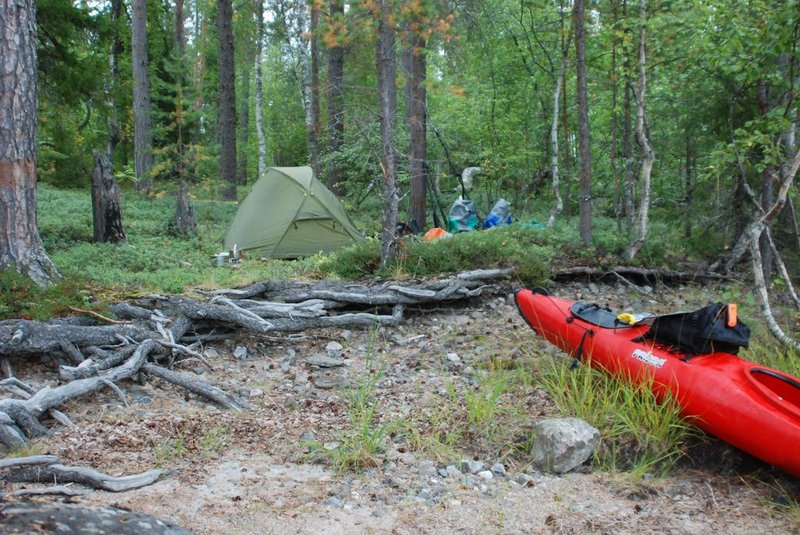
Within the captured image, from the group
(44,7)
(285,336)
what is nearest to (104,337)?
(285,336)

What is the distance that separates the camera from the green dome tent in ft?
37.6

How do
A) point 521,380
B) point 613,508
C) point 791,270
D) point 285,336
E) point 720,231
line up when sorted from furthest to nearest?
point 720,231
point 791,270
point 285,336
point 521,380
point 613,508

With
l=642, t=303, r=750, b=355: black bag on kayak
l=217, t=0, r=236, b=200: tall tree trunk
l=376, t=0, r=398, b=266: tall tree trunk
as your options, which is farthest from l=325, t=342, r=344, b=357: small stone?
l=217, t=0, r=236, b=200: tall tree trunk

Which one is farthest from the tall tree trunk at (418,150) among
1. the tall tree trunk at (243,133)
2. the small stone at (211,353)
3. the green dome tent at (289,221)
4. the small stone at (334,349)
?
the tall tree trunk at (243,133)

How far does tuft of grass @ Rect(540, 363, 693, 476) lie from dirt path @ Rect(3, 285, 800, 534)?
0.18 meters

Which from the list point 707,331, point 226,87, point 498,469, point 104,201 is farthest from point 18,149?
point 226,87

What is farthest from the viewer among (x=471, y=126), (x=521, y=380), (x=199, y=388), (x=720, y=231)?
(x=471, y=126)

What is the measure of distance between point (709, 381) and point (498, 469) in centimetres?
155

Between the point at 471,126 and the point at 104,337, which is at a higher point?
the point at 471,126

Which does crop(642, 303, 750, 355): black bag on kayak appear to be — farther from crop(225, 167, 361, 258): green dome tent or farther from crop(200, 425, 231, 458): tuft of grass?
crop(225, 167, 361, 258): green dome tent

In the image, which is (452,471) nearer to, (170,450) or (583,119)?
(170,450)

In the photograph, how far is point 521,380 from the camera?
229 inches

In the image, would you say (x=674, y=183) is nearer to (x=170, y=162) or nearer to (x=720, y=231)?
(x=720, y=231)

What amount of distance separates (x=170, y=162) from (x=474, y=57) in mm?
8407
